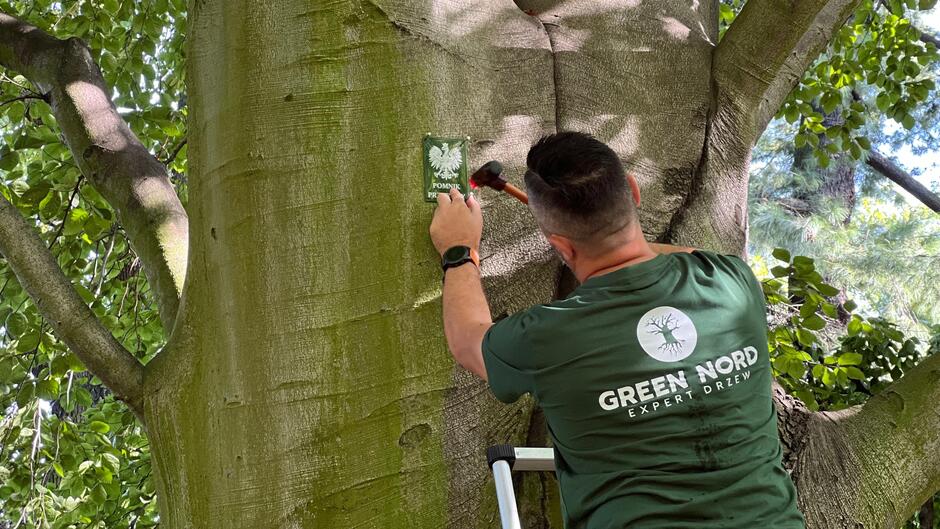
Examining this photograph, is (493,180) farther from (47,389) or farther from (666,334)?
(47,389)

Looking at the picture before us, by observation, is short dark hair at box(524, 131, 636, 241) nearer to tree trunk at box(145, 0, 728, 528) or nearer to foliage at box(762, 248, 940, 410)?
tree trunk at box(145, 0, 728, 528)

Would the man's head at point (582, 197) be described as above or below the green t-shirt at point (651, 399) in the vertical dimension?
above

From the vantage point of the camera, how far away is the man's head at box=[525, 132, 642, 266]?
1.74 meters

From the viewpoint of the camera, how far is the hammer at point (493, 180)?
207cm

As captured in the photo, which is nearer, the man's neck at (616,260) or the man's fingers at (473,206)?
the man's neck at (616,260)

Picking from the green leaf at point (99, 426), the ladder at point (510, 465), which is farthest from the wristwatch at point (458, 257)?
the green leaf at point (99, 426)

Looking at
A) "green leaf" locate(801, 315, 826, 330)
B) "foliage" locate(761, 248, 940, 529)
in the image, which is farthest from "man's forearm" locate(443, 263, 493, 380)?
"green leaf" locate(801, 315, 826, 330)

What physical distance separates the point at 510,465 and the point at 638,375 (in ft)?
1.62

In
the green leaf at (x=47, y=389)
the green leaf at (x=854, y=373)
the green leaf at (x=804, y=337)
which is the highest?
the green leaf at (x=47, y=389)

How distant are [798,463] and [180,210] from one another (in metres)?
1.81

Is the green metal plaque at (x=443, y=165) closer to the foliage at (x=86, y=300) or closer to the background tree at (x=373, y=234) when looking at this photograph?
the background tree at (x=373, y=234)

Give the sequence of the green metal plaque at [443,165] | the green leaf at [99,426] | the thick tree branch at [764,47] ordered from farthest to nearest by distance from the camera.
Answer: the green leaf at [99,426] < the thick tree branch at [764,47] < the green metal plaque at [443,165]

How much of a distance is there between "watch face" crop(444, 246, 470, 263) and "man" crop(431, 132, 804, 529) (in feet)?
0.92

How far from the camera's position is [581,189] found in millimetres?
1739
